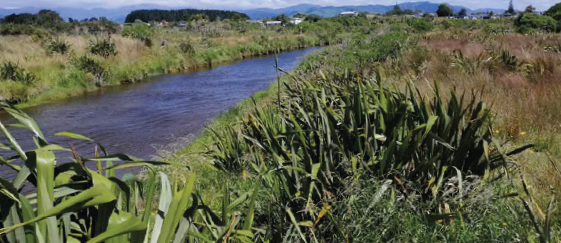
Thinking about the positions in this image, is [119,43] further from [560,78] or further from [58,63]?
[560,78]

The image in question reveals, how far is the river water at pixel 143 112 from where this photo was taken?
9.70m

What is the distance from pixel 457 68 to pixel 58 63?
16.1m

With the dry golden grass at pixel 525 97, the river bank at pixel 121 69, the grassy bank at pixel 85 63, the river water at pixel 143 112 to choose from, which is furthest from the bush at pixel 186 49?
the dry golden grass at pixel 525 97

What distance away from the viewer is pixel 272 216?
3094mm

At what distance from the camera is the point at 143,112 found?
512 inches


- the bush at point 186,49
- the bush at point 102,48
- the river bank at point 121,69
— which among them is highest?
the bush at point 102,48

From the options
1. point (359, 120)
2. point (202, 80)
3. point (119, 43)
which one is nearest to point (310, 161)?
point (359, 120)

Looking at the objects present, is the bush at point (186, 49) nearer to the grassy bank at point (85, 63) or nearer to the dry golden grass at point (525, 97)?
the grassy bank at point (85, 63)

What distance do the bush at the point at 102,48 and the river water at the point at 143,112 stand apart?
2802mm

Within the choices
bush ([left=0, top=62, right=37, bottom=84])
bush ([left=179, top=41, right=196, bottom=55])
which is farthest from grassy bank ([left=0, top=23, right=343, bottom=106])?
bush ([left=0, top=62, right=37, bottom=84])

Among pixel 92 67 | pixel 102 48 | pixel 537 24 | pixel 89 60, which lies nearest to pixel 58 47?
pixel 102 48

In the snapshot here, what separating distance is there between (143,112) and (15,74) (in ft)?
19.6

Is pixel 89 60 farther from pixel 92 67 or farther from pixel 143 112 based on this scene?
pixel 143 112

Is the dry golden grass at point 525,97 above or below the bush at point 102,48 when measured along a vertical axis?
below
